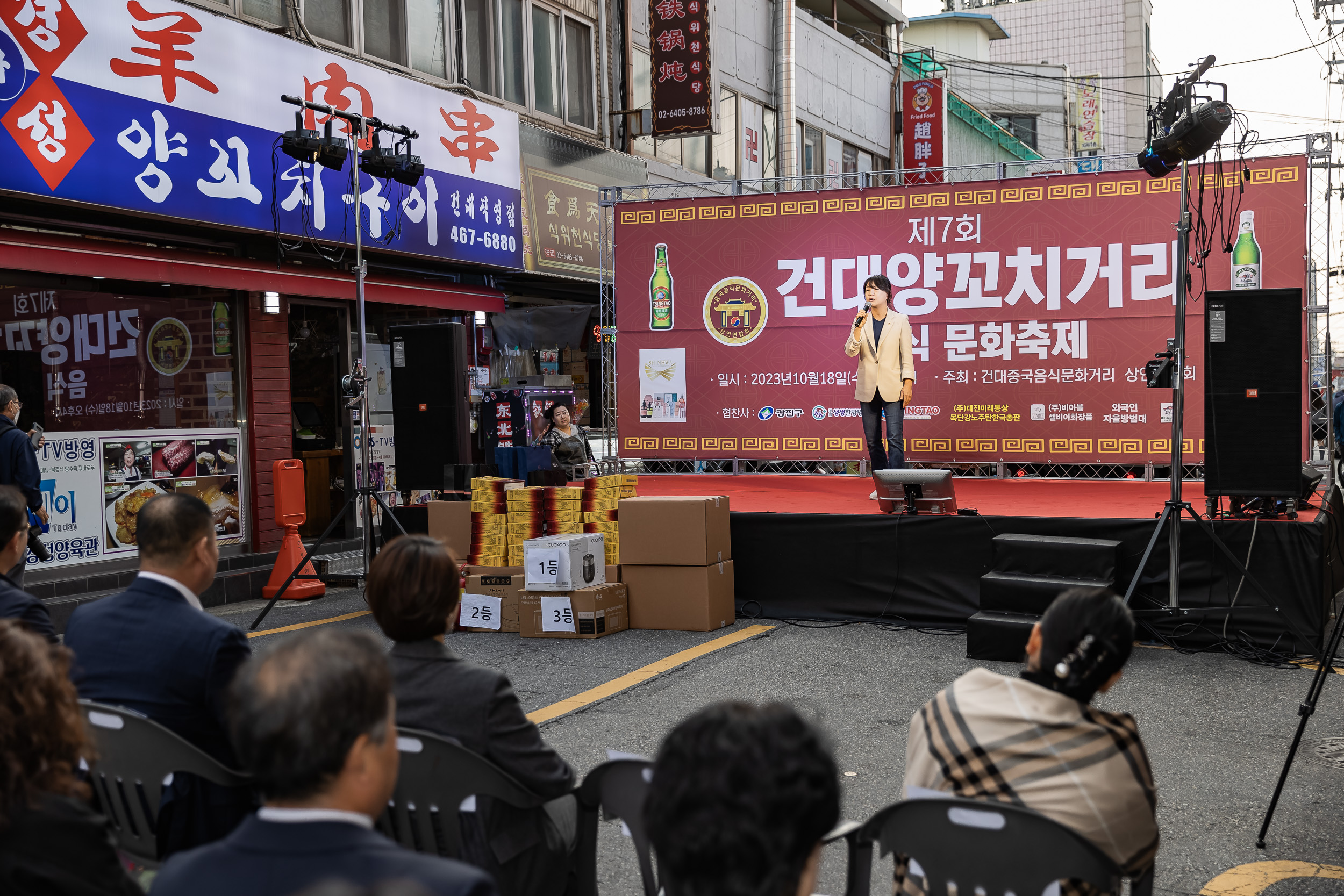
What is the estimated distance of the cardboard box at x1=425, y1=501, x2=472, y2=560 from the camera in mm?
8188

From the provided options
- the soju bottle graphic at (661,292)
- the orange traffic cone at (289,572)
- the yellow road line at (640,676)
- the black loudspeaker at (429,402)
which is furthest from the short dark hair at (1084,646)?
the soju bottle graphic at (661,292)

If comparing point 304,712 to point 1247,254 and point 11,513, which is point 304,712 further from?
point 1247,254

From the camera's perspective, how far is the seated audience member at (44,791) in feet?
4.99

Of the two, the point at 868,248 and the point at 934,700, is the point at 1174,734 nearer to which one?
the point at 934,700

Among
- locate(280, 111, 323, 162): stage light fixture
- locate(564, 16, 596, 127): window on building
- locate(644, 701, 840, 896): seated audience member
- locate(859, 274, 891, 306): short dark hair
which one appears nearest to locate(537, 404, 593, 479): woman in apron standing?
locate(859, 274, 891, 306): short dark hair

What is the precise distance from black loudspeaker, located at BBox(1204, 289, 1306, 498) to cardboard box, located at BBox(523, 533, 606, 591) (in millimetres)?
3840

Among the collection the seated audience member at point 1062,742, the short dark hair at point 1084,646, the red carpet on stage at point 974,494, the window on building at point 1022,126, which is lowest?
the red carpet on stage at point 974,494

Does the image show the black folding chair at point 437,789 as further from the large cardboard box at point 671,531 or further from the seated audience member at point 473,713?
the large cardboard box at point 671,531

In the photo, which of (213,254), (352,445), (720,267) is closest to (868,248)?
(720,267)

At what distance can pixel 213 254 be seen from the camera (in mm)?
9305

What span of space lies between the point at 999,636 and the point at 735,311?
5.76 m

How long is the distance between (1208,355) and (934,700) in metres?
4.97

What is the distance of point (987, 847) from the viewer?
76.9 inches

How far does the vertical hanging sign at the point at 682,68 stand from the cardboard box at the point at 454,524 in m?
7.43
